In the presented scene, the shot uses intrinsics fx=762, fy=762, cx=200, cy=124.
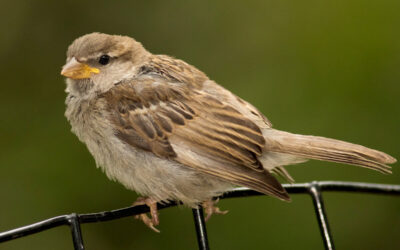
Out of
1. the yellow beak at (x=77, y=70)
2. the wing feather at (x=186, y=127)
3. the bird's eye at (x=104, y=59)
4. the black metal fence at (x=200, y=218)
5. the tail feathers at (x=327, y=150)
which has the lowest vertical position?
the black metal fence at (x=200, y=218)

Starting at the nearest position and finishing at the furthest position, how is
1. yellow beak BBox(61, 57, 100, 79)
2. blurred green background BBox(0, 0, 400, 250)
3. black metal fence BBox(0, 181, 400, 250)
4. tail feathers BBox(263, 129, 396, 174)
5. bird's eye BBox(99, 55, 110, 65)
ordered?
black metal fence BBox(0, 181, 400, 250) → tail feathers BBox(263, 129, 396, 174) → yellow beak BBox(61, 57, 100, 79) → bird's eye BBox(99, 55, 110, 65) → blurred green background BBox(0, 0, 400, 250)

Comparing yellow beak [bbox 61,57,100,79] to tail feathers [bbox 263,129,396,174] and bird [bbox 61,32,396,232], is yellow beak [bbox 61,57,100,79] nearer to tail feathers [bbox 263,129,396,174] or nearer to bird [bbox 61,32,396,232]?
bird [bbox 61,32,396,232]

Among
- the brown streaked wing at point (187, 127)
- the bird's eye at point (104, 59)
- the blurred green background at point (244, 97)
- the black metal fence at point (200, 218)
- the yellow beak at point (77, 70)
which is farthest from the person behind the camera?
the blurred green background at point (244, 97)

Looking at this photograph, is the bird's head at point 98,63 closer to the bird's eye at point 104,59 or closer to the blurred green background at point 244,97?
the bird's eye at point 104,59

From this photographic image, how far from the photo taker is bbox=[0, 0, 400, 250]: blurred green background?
181 inches

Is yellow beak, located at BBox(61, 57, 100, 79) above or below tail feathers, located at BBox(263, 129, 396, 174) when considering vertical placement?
above

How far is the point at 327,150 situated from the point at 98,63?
1.18 m

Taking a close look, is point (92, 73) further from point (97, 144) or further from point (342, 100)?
point (342, 100)

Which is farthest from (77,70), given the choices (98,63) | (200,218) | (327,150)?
(327,150)

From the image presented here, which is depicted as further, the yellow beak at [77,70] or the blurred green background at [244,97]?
the blurred green background at [244,97]

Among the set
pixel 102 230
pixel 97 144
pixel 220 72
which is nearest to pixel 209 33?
pixel 220 72

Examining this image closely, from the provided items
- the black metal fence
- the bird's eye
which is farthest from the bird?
the black metal fence

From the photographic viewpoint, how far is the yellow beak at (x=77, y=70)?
3568 millimetres

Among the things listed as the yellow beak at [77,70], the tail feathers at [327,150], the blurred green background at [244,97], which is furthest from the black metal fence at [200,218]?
the blurred green background at [244,97]
